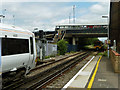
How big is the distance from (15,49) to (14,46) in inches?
6.7

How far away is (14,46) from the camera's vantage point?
7863mm

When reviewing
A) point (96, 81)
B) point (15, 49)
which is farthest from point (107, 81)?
point (15, 49)

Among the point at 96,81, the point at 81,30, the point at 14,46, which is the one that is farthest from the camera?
the point at 81,30

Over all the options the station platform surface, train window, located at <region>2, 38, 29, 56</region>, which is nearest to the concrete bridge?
the station platform surface

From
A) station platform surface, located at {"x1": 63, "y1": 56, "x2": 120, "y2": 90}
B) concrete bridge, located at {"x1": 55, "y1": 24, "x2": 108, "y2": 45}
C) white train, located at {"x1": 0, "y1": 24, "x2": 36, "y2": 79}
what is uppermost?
concrete bridge, located at {"x1": 55, "y1": 24, "x2": 108, "y2": 45}

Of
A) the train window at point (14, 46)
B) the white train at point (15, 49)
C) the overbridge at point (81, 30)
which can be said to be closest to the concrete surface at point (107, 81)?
the white train at point (15, 49)

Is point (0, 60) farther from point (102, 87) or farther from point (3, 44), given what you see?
point (102, 87)

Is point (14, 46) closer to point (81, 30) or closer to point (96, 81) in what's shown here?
point (96, 81)

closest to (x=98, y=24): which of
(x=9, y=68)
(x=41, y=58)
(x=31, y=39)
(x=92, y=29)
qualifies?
(x=92, y=29)

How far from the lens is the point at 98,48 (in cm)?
5097

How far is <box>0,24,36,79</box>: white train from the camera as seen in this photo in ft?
23.2

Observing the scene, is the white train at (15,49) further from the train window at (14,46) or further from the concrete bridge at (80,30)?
the concrete bridge at (80,30)

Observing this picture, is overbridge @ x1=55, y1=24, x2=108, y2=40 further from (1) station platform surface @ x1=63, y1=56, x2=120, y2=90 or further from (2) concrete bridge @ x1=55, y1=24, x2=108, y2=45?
(1) station platform surface @ x1=63, y1=56, x2=120, y2=90

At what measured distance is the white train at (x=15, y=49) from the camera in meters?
7.08
